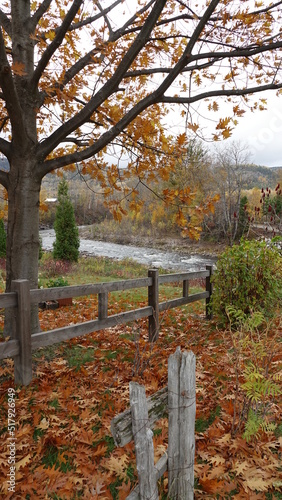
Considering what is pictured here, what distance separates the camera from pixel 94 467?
8.95ft

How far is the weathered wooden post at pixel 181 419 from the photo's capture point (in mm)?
2014

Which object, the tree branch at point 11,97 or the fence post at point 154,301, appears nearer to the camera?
the tree branch at point 11,97

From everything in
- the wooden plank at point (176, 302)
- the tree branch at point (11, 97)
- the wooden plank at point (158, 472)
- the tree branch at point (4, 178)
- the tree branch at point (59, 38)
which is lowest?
the wooden plank at point (176, 302)

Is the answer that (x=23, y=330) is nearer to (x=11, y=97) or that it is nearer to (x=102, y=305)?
(x=102, y=305)

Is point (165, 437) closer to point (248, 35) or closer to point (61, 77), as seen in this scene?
point (61, 77)

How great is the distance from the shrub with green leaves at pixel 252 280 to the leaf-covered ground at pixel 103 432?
113 centimetres

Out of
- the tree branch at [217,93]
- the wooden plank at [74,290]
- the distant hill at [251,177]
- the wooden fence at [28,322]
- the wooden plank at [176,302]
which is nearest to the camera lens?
the wooden fence at [28,322]

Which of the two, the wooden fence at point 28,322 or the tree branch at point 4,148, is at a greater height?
the tree branch at point 4,148

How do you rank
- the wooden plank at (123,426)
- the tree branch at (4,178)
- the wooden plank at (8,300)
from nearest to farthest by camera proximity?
the wooden plank at (123,426), the wooden plank at (8,300), the tree branch at (4,178)

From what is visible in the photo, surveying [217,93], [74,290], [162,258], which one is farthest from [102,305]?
[162,258]

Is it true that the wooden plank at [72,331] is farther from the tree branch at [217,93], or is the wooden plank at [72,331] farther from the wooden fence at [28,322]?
the tree branch at [217,93]

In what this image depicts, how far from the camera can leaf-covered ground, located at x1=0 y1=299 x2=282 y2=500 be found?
2.52 m

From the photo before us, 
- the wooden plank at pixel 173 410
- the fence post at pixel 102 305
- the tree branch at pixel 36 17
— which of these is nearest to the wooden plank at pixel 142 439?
the wooden plank at pixel 173 410

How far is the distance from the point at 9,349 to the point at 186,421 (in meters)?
2.32
